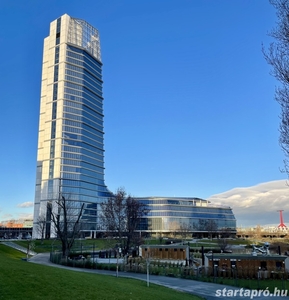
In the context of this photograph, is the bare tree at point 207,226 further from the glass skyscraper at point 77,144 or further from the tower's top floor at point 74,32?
the tower's top floor at point 74,32

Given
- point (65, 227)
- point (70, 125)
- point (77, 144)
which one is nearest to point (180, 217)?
point (77, 144)

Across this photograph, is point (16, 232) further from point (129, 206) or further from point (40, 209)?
point (129, 206)

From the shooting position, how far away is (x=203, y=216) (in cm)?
15238

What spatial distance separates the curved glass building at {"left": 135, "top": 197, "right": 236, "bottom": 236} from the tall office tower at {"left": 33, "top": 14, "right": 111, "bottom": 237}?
21.7 metres

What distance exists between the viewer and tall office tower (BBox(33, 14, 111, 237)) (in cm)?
13100

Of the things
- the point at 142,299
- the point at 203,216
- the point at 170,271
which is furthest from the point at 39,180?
the point at 142,299

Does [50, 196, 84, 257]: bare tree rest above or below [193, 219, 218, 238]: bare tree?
above

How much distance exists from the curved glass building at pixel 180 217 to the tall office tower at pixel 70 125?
21741 mm

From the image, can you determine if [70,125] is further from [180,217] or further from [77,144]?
[180,217]

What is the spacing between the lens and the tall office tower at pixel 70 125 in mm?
131000

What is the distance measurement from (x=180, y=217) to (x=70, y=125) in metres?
63.7

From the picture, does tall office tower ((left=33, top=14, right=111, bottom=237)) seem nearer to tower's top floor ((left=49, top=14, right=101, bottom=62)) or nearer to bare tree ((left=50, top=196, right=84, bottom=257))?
tower's top floor ((left=49, top=14, right=101, bottom=62))

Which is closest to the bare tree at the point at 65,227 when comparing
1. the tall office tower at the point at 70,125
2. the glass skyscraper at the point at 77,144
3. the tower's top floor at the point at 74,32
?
the tall office tower at the point at 70,125

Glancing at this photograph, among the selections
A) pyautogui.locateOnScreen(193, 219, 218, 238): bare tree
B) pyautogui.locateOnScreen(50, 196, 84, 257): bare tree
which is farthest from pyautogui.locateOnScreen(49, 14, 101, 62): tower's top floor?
pyautogui.locateOnScreen(193, 219, 218, 238): bare tree
